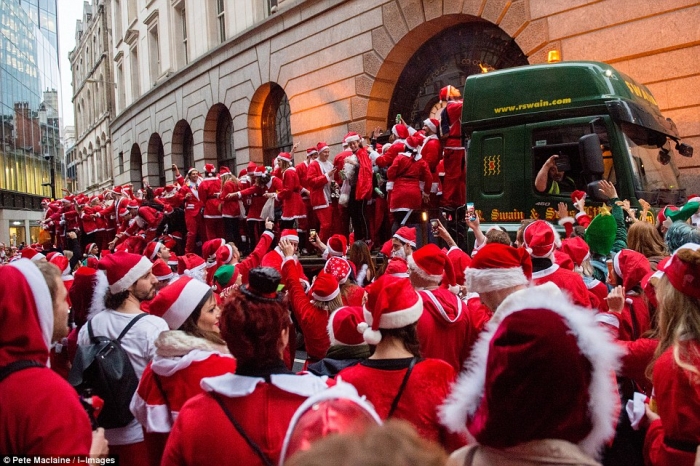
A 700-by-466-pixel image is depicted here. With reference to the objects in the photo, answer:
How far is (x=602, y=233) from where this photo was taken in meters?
5.05

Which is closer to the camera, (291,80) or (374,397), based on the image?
(374,397)

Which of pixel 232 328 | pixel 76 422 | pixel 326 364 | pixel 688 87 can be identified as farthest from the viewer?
pixel 688 87

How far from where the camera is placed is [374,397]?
2.31m

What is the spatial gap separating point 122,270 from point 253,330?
180cm

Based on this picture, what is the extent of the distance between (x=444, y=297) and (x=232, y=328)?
4.98 ft

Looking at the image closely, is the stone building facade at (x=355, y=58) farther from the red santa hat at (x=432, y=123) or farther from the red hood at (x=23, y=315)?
the red hood at (x=23, y=315)

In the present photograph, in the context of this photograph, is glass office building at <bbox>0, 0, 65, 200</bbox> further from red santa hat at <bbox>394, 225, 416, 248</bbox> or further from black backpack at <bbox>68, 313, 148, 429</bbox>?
black backpack at <bbox>68, 313, 148, 429</bbox>

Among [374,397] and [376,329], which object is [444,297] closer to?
[376,329]

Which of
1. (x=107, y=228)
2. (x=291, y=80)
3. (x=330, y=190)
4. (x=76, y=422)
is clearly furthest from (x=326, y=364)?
(x=107, y=228)

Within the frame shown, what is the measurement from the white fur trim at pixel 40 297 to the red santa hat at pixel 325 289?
7.00 feet

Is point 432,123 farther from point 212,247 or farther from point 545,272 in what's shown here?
point 545,272

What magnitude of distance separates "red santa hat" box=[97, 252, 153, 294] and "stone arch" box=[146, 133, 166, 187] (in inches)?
1050

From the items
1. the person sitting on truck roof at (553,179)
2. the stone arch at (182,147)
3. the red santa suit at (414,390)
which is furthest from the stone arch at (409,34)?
the stone arch at (182,147)

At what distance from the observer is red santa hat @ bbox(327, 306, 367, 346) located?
3117 millimetres
